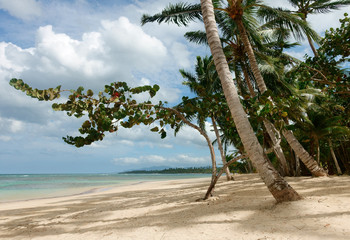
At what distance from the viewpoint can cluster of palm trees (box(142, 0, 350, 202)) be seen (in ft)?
14.6

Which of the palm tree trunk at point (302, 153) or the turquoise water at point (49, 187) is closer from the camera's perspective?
the palm tree trunk at point (302, 153)

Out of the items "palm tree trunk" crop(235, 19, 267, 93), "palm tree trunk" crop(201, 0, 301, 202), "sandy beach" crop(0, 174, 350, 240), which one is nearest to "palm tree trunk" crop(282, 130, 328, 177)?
"palm tree trunk" crop(235, 19, 267, 93)

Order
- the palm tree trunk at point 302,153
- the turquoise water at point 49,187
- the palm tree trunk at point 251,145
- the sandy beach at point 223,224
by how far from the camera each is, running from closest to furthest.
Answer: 1. the sandy beach at point 223,224
2. the palm tree trunk at point 251,145
3. the palm tree trunk at point 302,153
4. the turquoise water at point 49,187

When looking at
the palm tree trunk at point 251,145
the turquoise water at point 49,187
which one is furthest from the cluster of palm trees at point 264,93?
the turquoise water at point 49,187

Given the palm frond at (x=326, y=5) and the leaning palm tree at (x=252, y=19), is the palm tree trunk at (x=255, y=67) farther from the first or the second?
the palm frond at (x=326, y=5)

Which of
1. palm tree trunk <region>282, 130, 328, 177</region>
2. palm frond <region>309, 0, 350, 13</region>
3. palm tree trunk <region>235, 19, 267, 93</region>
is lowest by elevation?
palm tree trunk <region>282, 130, 328, 177</region>

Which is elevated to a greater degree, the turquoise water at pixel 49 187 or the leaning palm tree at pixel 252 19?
the leaning palm tree at pixel 252 19

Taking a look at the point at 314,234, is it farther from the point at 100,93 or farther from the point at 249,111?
the point at 100,93

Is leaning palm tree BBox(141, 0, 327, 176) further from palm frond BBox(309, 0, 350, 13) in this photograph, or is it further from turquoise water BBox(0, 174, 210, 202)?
turquoise water BBox(0, 174, 210, 202)

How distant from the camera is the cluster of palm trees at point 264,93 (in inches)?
175

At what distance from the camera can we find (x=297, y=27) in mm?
8461

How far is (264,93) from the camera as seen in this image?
16.1ft

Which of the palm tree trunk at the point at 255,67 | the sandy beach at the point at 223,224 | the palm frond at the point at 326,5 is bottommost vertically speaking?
the sandy beach at the point at 223,224

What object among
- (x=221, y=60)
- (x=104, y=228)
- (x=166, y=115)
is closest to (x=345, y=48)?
(x=221, y=60)
